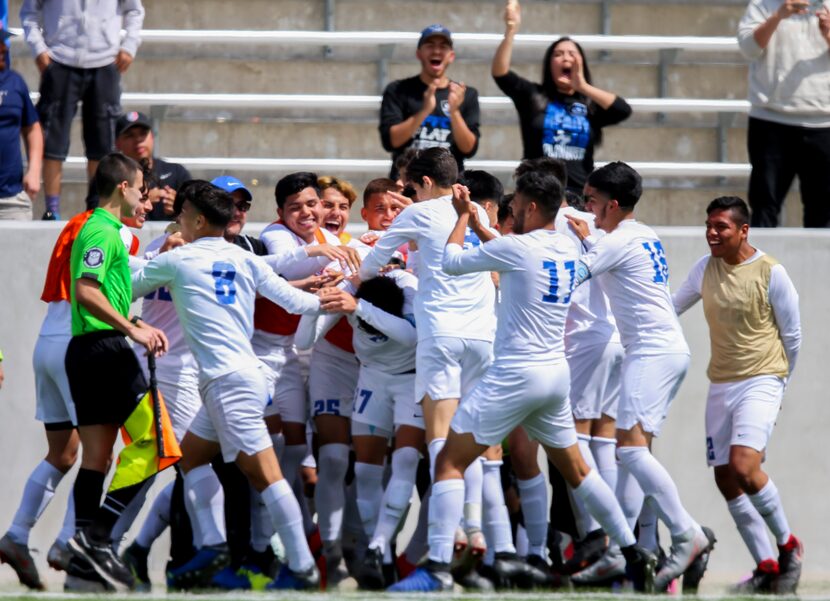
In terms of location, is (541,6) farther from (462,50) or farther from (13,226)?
(13,226)

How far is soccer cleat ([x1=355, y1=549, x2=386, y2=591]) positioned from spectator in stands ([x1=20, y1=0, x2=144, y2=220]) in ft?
11.9

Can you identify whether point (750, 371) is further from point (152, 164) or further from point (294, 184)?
point (152, 164)

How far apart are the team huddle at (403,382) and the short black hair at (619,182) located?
1 cm

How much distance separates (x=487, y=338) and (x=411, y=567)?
1203 millimetres

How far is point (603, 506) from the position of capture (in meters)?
7.38

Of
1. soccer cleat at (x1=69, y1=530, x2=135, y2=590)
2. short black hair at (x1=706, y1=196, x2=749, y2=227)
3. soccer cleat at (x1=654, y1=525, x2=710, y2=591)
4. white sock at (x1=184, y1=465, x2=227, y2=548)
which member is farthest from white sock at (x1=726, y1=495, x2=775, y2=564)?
soccer cleat at (x1=69, y1=530, x2=135, y2=590)

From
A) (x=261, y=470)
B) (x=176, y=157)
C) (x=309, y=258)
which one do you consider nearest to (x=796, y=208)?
(x=176, y=157)

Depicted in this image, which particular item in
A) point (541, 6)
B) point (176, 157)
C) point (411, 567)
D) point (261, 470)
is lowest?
point (411, 567)

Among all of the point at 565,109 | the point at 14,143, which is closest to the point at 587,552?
the point at 565,109

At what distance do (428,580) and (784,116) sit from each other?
4.29 metres

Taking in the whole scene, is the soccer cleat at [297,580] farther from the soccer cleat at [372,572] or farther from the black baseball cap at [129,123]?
the black baseball cap at [129,123]

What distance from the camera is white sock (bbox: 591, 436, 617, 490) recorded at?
820cm

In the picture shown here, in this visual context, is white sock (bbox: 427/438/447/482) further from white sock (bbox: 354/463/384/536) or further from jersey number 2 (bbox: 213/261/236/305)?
jersey number 2 (bbox: 213/261/236/305)

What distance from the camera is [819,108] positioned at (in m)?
10.0
